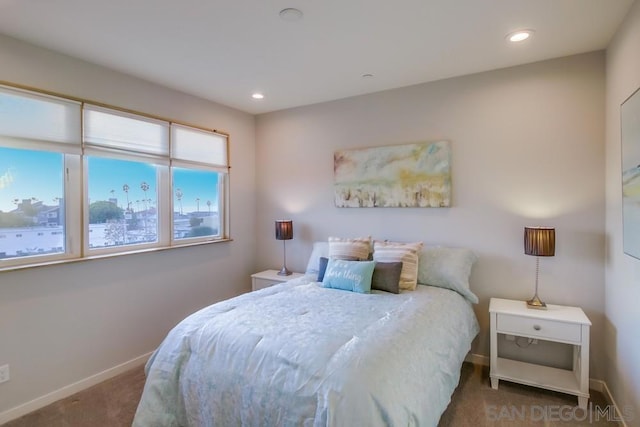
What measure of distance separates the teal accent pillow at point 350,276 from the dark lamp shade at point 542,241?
120 cm

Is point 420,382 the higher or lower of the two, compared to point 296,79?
lower

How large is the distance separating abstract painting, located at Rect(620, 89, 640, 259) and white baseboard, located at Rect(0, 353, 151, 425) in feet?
12.2

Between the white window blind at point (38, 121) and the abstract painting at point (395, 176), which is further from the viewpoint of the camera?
the abstract painting at point (395, 176)

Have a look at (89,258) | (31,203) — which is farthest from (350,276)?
(31,203)

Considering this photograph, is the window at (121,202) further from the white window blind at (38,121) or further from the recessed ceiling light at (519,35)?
the recessed ceiling light at (519,35)

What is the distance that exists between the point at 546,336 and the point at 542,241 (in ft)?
2.22

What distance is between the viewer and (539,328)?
2363mm

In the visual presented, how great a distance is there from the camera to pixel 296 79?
305 centimetres

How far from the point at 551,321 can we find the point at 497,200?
103 cm

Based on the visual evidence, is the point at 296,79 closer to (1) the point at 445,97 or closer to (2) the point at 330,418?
(1) the point at 445,97

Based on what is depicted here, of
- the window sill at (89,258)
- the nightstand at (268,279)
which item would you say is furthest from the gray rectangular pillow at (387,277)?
the window sill at (89,258)

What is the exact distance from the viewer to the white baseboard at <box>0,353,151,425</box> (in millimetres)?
2217

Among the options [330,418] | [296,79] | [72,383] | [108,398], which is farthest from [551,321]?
[72,383]

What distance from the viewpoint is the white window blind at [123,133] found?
2.63 metres
